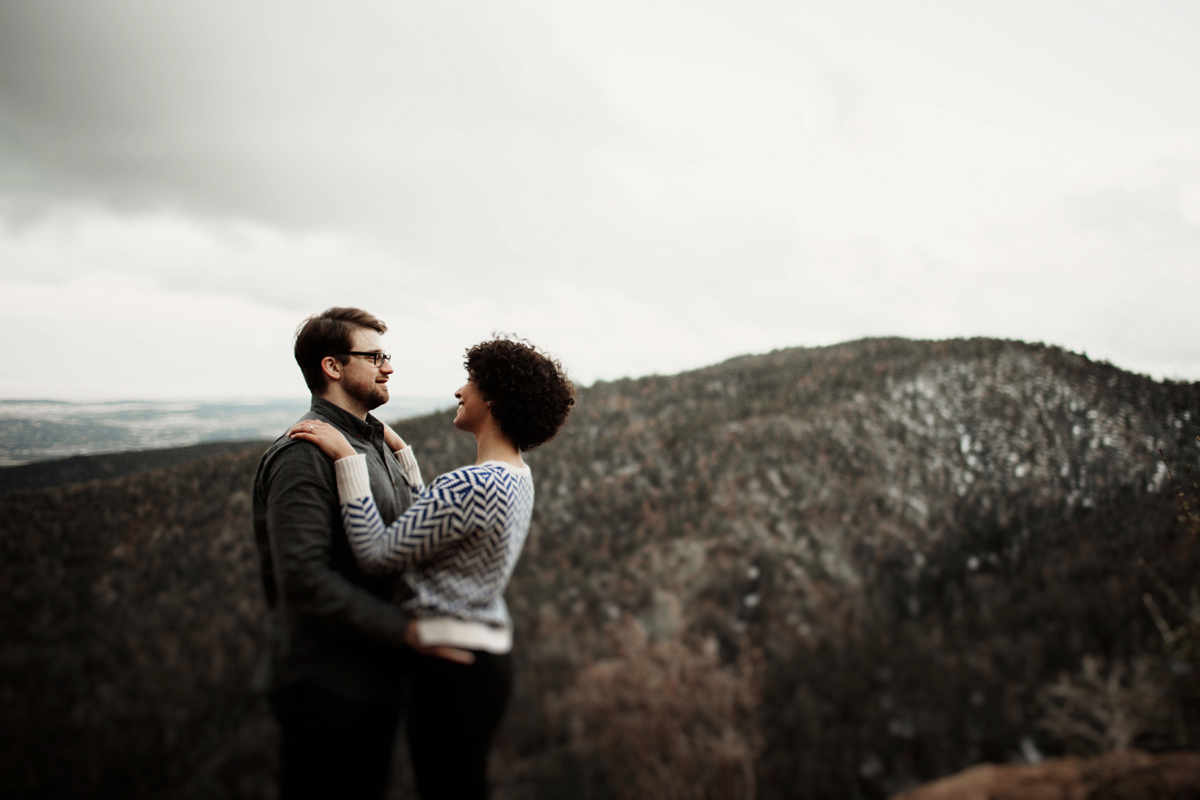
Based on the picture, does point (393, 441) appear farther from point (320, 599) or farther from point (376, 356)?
point (320, 599)

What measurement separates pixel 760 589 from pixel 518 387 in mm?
2255

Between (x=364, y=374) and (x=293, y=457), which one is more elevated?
(x=364, y=374)

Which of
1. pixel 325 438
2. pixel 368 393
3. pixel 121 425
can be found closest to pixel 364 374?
pixel 368 393

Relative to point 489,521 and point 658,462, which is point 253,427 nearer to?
point 658,462

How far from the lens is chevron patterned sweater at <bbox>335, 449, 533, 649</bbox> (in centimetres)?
231

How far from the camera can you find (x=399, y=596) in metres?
2.47

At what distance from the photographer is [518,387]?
8.91ft

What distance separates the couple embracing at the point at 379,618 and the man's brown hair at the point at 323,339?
1.20ft

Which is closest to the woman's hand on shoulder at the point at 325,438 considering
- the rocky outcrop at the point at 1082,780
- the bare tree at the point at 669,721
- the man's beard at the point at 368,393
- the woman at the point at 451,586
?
the woman at the point at 451,586

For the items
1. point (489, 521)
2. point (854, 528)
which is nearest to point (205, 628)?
point (489, 521)

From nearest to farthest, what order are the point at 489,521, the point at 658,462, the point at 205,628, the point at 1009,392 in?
the point at 489,521 < the point at 205,628 < the point at 658,462 < the point at 1009,392

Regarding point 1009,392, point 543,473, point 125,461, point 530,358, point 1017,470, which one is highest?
point 1009,392

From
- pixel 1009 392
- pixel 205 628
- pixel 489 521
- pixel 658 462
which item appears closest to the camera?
pixel 489 521

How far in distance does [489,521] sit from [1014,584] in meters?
3.65
